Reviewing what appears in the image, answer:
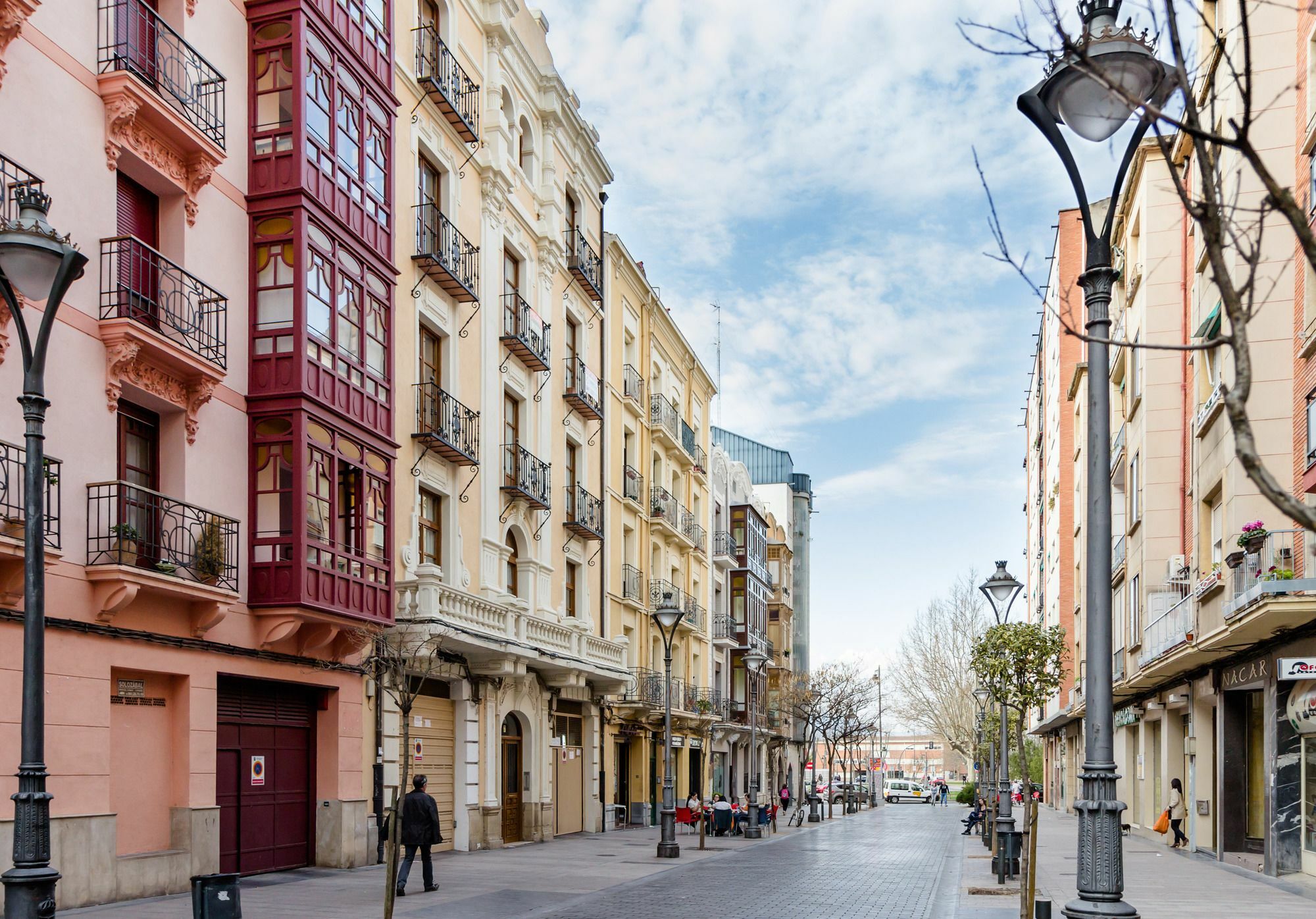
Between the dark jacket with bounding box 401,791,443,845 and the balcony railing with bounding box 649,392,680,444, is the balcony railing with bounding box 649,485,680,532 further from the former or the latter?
the dark jacket with bounding box 401,791,443,845

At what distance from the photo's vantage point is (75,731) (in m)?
14.8

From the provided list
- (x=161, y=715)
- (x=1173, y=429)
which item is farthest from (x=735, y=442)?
(x=161, y=715)

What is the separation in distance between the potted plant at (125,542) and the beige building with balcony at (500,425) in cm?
687

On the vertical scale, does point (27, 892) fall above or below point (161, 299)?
below

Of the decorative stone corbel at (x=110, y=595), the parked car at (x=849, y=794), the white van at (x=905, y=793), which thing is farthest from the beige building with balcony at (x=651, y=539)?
the white van at (x=905, y=793)

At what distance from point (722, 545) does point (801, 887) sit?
34410 millimetres

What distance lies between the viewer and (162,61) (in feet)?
56.1

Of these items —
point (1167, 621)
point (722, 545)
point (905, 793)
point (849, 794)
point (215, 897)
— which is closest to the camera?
point (215, 897)

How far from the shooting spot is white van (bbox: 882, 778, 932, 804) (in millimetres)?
89375

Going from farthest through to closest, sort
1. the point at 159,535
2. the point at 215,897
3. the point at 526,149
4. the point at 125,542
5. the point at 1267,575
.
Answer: the point at 526,149, the point at 1267,575, the point at 159,535, the point at 125,542, the point at 215,897

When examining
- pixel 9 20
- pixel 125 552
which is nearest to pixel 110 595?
pixel 125 552

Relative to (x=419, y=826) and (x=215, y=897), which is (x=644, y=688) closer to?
(x=419, y=826)

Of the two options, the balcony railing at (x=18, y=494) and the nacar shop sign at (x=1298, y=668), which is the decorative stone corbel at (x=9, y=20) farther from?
the nacar shop sign at (x=1298, y=668)

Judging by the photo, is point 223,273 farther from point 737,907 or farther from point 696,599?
point 696,599
